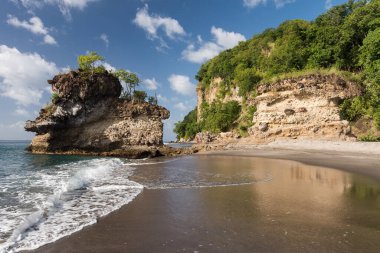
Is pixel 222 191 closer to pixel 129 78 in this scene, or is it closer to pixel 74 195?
pixel 74 195

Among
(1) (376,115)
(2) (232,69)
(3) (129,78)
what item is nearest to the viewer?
(1) (376,115)

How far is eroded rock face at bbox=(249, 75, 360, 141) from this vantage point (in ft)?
90.9

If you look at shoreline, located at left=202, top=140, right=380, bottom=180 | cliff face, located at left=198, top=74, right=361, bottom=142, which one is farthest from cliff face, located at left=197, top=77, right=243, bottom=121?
shoreline, located at left=202, top=140, right=380, bottom=180

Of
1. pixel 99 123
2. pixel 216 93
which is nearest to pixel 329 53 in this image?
pixel 99 123

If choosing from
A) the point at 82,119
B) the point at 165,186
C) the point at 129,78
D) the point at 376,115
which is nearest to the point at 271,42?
the point at 129,78

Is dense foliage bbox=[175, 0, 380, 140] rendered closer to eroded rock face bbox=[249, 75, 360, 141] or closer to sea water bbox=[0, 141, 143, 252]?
eroded rock face bbox=[249, 75, 360, 141]

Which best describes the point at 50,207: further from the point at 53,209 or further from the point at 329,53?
the point at 329,53

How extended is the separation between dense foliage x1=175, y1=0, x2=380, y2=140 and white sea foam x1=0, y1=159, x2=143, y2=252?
24.8 metres

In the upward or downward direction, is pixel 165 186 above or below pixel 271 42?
below

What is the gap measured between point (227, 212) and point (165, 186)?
4.39m

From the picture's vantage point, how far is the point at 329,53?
1414 inches

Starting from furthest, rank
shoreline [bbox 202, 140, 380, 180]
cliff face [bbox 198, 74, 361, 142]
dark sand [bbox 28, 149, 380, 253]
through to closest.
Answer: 1. cliff face [bbox 198, 74, 361, 142]
2. shoreline [bbox 202, 140, 380, 180]
3. dark sand [bbox 28, 149, 380, 253]

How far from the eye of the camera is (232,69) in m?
61.1

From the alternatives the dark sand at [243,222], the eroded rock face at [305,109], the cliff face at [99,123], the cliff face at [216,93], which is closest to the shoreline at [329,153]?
the eroded rock face at [305,109]
